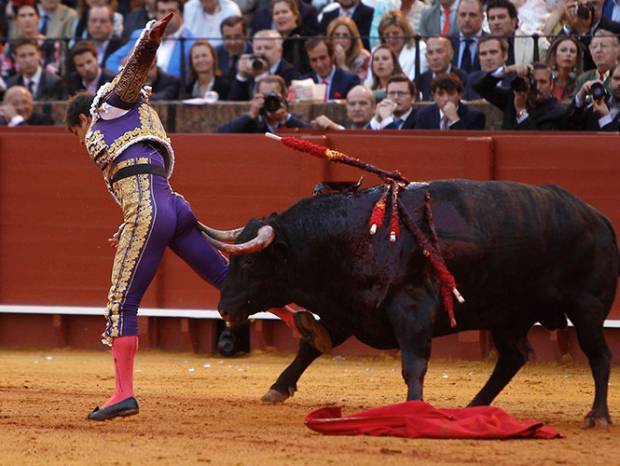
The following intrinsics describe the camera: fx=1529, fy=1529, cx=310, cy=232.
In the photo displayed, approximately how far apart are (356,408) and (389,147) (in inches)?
123

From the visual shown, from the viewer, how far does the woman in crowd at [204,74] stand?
11.9m

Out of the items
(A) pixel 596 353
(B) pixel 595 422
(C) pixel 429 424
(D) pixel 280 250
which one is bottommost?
(B) pixel 595 422

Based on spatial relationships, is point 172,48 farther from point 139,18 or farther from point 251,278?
point 251,278

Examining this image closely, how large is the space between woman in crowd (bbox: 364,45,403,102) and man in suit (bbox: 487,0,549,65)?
773mm

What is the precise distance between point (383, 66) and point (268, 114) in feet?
3.63

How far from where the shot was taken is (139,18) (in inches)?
534

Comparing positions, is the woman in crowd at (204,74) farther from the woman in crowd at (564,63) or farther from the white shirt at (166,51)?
the woman in crowd at (564,63)

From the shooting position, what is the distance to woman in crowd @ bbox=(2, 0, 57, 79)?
13273mm

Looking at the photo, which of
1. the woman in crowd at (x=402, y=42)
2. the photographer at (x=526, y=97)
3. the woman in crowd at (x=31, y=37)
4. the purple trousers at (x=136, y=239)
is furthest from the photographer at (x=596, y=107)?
the woman in crowd at (x=31, y=37)

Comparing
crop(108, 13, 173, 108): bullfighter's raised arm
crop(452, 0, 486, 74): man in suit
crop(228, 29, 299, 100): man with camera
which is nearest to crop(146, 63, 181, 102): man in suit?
crop(228, 29, 299, 100): man with camera

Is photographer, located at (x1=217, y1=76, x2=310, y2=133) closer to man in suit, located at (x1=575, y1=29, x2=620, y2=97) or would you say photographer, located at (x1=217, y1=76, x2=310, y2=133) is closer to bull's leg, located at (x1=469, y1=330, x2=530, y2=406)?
man in suit, located at (x1=575, y1=29, x2=620, y2=97)

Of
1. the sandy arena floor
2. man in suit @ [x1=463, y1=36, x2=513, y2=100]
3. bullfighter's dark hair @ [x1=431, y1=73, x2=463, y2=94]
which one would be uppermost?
man in suit @ [x1=463, y1=36, x2=513, y2=100]

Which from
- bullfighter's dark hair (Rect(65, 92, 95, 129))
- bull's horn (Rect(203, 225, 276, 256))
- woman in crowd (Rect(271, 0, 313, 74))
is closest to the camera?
bull's horn (Rect(203, 225, 276, 256))

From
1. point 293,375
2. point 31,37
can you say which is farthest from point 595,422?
point 31,37
